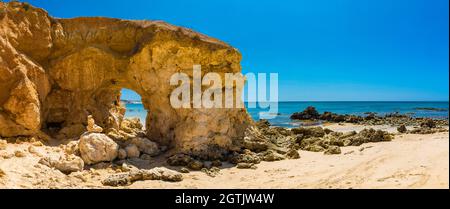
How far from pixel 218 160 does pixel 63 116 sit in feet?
19.4

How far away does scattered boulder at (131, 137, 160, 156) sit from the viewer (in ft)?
38.1

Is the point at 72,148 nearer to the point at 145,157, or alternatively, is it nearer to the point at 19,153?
the point at 19,153

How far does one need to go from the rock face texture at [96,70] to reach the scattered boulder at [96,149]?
2.05 m

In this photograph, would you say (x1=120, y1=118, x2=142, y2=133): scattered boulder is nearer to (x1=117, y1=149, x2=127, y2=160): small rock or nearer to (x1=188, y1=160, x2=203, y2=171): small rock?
(x1=117, y1=149, x2=127, y2=160): small rock

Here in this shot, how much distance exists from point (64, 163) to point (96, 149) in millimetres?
1187

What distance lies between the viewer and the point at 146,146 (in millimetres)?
11703

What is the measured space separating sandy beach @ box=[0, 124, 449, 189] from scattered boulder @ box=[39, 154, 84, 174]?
20cm

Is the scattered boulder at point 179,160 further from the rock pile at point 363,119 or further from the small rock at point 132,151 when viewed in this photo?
the rock pile at point 363,119

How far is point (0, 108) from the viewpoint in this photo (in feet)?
35.6

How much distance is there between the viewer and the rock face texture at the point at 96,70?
11.0 m

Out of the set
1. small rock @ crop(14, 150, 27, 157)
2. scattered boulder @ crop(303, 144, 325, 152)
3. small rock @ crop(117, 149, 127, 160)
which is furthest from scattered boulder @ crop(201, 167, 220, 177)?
small rock @ crop(14, 150, 27, 157)

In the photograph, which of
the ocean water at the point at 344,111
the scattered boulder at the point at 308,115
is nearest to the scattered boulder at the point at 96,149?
the ocean water at the point at 344,111
